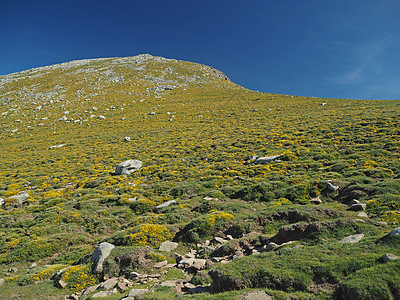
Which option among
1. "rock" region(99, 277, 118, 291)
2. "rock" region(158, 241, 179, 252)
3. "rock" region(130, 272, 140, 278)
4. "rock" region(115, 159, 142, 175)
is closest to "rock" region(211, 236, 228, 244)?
"rock" region(158, 241, 179, 252)

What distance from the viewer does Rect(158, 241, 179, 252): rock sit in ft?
31.8

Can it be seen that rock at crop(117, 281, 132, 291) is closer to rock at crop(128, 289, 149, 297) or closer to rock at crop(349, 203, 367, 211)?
rock at crop(128, 289, 149, 297)

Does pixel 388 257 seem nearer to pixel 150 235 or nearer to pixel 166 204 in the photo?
pixel 150 235

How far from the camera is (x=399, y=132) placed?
22062mm

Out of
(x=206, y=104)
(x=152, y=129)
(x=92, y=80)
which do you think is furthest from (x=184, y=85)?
(x=152, y=129)

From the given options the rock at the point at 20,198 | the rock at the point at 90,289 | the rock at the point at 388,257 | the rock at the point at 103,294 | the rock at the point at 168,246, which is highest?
the rock at the point at 20,198

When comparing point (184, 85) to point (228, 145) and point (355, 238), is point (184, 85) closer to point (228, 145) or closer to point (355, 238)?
point (228, 145)

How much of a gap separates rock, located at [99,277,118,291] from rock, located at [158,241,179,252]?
93.3 inches

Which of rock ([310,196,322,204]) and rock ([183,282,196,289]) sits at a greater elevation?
rock ([310,196,322,204])

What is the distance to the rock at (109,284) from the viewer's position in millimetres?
7560

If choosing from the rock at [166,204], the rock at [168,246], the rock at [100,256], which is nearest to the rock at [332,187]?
the rock at [168,246]

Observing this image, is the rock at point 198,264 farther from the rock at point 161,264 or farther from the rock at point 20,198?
the rock at point 20,198

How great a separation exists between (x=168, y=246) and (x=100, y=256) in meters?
3.07

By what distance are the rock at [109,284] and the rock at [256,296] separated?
5.22m
